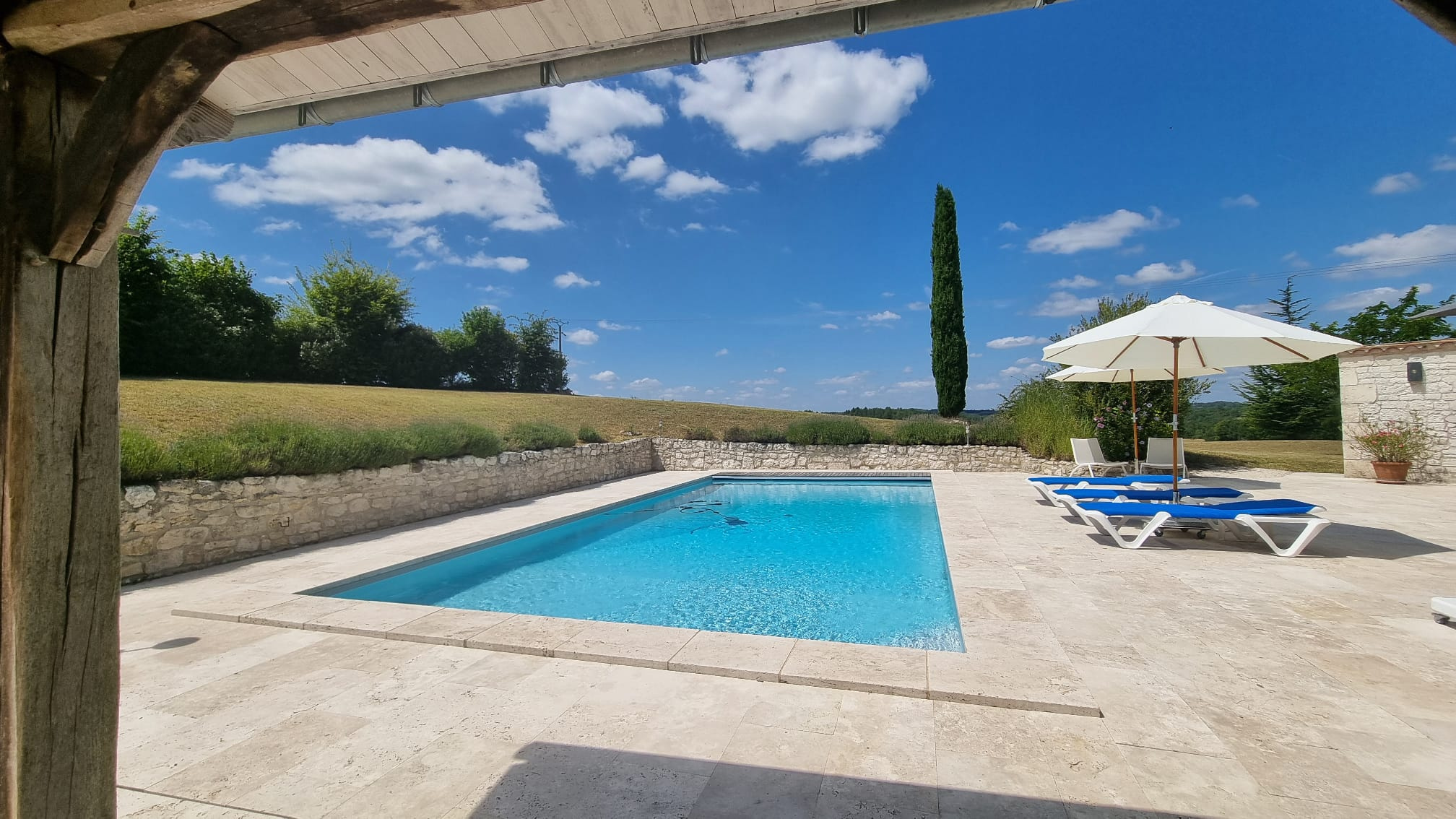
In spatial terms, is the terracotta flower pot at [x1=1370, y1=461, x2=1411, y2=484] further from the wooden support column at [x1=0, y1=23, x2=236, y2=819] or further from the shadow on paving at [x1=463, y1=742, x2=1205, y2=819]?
the wooden support column at [x1=0, y1=23, x2=236, y2=819]

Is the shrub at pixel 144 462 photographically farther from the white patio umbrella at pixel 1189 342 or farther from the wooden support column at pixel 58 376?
the white patio umbrella at pixel 1189 342

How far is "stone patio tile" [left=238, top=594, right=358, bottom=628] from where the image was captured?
396cm

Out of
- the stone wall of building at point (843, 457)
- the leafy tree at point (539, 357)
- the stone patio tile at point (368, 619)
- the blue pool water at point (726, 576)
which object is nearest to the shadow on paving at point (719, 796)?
the blue pool water at point (726, 576)

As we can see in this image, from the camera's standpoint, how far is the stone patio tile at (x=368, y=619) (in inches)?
149

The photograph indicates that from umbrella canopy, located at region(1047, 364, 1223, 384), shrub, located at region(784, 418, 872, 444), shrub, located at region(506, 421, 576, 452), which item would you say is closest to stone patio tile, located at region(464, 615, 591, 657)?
shrub, located at region(506, 421, 576, 452)

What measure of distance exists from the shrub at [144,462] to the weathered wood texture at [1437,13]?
780cm

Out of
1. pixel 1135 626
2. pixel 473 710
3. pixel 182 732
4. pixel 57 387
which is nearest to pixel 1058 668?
pixel 1135 626

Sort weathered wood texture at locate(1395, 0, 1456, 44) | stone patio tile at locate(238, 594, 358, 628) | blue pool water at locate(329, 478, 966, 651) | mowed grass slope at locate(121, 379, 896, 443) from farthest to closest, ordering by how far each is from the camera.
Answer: mowed grass slope at locate(121, 379, 896, 443)
blue pool water at locate(329, 478, 966, 651)
stone patio tile at locate(238, 594, 358, 628)
weathered wood texture at locate(1395, 0, 1456, 44)

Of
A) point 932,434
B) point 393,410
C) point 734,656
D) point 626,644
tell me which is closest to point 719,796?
point 734,656

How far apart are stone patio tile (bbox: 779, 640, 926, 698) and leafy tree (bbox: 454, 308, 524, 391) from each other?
28479 mm

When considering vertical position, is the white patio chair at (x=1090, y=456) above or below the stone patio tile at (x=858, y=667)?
above

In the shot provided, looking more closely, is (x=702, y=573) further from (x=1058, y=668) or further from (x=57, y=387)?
(x=57, y=387)

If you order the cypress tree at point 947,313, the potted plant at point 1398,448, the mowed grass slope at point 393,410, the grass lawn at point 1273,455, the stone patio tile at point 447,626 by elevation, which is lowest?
the stone patio tile at point 447,626

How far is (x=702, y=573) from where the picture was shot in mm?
6328
